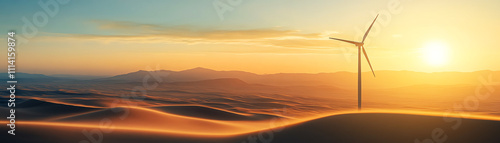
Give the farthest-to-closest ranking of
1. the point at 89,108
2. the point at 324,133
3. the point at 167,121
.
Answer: the point at 89,108 < the point at 167,121 < the point at 324,133

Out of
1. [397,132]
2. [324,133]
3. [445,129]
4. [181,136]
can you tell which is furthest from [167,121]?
[445,129]

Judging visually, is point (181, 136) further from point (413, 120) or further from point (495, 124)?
point (495, 124)

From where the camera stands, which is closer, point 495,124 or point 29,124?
point 495,124

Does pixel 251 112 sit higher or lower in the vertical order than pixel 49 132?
higher

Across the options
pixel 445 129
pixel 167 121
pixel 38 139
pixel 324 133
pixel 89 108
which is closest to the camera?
pixel 38 139

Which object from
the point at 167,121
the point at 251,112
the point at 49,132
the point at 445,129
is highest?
the point at 251,112

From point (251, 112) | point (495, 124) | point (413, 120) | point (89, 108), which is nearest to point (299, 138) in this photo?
point (413, 120)
